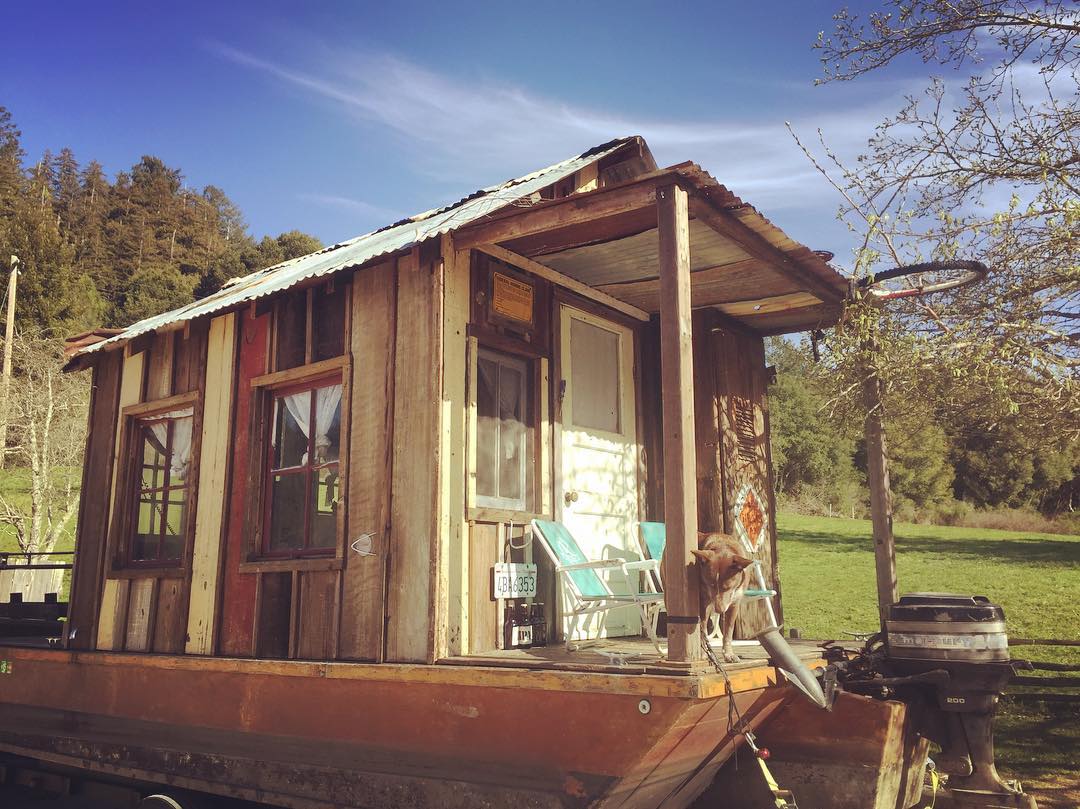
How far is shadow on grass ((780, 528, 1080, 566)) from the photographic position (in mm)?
17844

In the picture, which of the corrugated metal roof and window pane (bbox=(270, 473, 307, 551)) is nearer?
the corrugated metal roof

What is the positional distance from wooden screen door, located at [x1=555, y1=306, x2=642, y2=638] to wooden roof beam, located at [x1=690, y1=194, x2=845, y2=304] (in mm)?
1704

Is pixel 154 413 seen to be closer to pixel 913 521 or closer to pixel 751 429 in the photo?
pixel 751 429

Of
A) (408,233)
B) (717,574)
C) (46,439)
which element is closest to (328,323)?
(408,233)

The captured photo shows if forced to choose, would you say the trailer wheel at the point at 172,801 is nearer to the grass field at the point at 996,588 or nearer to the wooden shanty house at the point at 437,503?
the wooden shanty house at the point at 437,503

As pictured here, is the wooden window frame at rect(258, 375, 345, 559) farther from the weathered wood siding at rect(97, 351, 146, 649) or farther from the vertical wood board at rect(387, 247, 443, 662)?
the weathered wood siding at rect(97, 351, 146, 649)

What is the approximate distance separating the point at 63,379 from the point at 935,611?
61.3 feet

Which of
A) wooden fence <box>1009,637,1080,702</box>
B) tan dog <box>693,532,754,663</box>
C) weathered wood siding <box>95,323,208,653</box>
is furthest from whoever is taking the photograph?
wooden fence <box>1009,637,1080,702</box>

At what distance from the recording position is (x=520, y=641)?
541cm

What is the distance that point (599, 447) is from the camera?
674cm

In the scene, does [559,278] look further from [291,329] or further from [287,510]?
[287,510]

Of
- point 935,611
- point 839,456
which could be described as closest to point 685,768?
point 935,611

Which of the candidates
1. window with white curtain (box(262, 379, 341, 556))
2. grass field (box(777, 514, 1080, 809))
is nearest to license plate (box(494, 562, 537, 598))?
window with white curtain (box(262, 379, 341, 556))

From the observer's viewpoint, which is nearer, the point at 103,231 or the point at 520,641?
the point at 520,641
